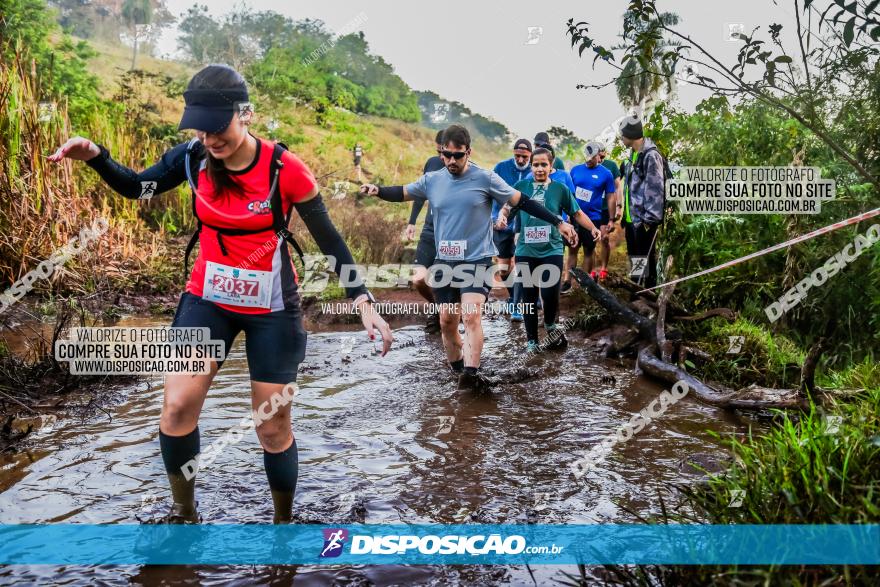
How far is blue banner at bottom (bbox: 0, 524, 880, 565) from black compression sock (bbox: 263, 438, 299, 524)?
0.29 feet

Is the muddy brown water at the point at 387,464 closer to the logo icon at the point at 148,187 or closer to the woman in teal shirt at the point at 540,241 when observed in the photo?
the woman in teal shirt at the point at 540,241

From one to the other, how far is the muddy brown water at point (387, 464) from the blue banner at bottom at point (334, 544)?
3.4 inches

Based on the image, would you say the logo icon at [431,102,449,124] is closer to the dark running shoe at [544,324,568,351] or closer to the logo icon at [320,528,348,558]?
the dark running shoe at [544,324,568,351]

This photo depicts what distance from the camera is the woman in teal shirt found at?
755 cm

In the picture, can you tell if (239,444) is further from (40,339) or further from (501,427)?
(40,339)

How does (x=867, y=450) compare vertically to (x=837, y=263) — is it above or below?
below

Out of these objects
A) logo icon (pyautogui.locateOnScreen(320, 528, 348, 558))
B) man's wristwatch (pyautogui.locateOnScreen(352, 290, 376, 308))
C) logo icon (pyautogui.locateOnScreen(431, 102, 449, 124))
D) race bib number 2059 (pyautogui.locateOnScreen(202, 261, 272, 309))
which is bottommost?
logo icon (pyautogui.locateOnScreen(320, 528, 348, 558))

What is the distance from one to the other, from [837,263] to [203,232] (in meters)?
5.83

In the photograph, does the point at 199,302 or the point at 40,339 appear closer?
the point at 199,302

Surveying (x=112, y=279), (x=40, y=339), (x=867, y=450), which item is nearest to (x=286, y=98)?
(x=112, y=279)

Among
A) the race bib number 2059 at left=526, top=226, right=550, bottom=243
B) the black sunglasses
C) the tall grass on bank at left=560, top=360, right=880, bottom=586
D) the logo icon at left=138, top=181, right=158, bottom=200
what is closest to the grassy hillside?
the race bib number 2059 at left=526, top=226, right=550, bottom=243

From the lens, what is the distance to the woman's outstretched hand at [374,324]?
133 inches

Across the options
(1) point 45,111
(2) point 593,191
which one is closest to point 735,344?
(2) point 593,191

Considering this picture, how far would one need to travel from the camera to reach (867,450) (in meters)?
2.89
